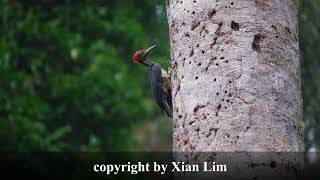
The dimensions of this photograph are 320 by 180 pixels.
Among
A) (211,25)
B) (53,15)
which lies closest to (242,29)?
(211,25)

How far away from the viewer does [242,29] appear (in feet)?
11.1

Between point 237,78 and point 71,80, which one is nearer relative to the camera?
point 237,78

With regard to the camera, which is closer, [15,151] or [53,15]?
[15,151]

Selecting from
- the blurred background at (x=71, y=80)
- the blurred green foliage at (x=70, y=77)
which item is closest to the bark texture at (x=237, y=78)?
the blurred background at (x=71, y=80)

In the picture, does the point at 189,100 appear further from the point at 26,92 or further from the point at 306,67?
the point at 26,92

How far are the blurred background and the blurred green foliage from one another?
1 cm

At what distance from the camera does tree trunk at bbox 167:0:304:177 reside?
3.23 m

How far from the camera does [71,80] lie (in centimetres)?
1086

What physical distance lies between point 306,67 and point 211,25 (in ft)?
10.3

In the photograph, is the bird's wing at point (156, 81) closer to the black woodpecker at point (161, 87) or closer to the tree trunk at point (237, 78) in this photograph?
the black woodpecker at point (161, 87)

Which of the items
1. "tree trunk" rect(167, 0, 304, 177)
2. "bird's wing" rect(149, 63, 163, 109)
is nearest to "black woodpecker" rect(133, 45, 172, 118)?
"bird's wing" rect(149, 63, 163, 109)

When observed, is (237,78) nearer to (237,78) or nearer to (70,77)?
(237,78)

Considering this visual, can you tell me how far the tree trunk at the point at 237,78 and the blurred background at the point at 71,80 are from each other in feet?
19.1

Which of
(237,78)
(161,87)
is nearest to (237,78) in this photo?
(237,78)
